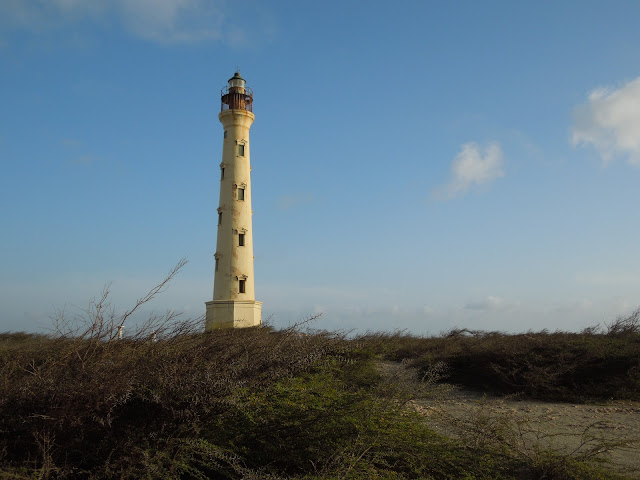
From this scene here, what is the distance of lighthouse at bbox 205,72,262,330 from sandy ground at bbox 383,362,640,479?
1234 centimetres

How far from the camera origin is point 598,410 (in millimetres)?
11055

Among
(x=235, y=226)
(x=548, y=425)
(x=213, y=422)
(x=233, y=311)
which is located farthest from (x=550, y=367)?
(x=235, y=226)

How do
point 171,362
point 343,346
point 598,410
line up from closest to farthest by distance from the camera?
point 171,362
point 343,346
point 598,410

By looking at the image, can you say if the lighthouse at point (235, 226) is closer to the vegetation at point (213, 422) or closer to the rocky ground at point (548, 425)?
the rocky ground at point (548, 425)

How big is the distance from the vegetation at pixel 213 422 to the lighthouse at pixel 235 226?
52.1ft

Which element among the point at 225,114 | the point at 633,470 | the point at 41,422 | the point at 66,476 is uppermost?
the point at 225,114

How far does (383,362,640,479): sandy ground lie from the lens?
672 centimetres

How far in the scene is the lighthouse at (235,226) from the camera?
2345cm

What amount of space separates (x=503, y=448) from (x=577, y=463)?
2.79 feet

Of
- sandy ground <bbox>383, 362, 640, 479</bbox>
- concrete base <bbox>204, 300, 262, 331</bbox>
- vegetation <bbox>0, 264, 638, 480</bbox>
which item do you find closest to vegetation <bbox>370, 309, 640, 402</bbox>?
sandy ground <bbox>383, 362, 640, 479</bbox>

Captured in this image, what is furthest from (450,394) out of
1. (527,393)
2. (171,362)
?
(171,362)

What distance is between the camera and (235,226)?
24.3 m

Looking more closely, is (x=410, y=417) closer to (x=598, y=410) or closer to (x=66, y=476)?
Result: (x=66, y=476)

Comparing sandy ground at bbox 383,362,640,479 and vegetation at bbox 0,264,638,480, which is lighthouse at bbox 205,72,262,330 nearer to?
sandy ground at bbox 383,362,640,479
